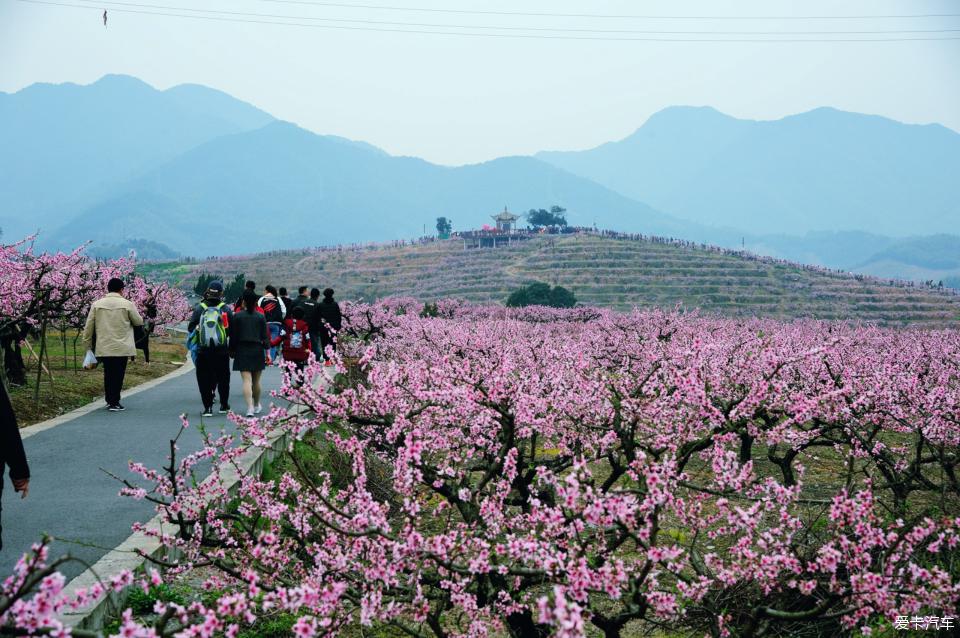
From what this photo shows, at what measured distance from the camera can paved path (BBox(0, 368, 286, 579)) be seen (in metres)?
6.98

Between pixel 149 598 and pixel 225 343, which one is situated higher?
pixel 225 343

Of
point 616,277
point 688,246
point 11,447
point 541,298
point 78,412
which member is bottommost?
point 78,412

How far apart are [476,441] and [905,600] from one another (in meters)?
3.84

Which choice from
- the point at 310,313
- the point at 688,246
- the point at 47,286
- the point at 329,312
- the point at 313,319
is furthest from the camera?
the point at 688,246

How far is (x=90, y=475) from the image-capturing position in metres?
9.32

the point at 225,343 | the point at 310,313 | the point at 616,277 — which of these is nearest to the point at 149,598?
the point at 225,343

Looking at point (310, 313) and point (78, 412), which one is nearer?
point (78, 412)

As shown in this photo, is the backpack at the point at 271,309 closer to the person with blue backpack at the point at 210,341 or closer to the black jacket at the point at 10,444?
the person with blue backpack at the point at 210,341

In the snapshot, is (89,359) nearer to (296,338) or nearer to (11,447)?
(296,338)

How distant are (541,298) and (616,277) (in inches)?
1054

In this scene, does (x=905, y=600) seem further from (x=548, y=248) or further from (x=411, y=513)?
(x=548, y=248)

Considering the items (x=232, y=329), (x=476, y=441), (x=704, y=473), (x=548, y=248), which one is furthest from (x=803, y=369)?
(x=548, y=248)

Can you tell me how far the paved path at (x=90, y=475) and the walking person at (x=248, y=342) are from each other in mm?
968

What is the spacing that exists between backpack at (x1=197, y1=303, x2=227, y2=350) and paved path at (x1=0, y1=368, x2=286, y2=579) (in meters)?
1.41
